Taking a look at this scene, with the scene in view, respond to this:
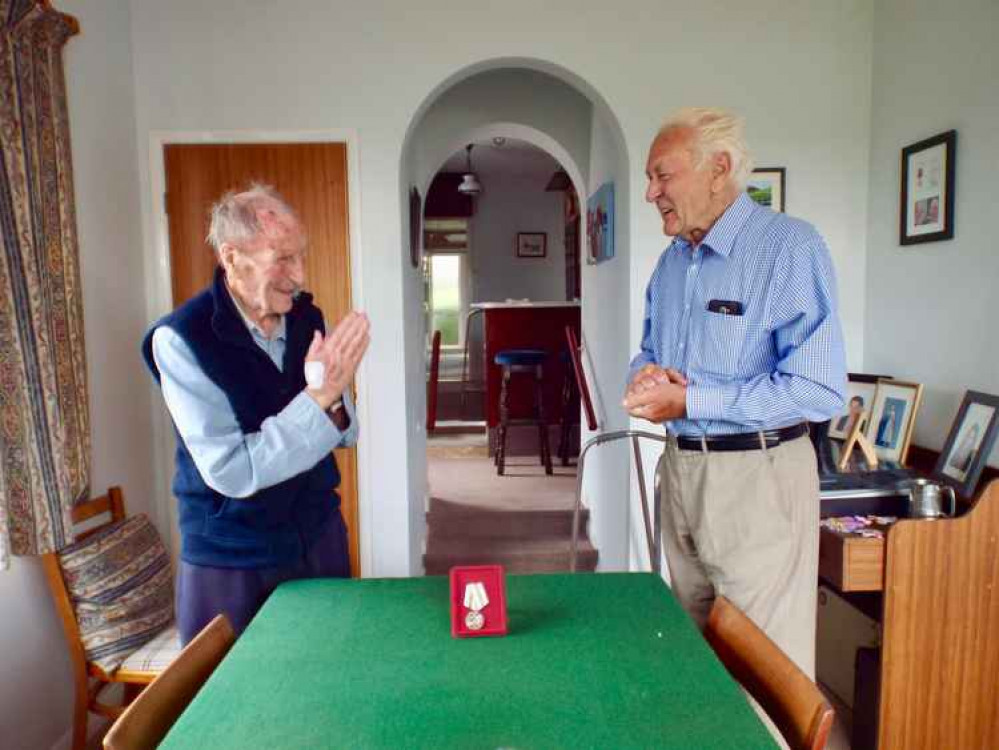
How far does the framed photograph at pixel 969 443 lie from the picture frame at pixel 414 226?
232 centimetres

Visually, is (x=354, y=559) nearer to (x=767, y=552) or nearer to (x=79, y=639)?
(x=79, y=639)

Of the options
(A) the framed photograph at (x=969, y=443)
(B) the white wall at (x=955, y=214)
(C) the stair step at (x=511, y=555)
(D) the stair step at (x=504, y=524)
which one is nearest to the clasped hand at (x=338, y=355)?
(A) the framed photograph at (x=969, y=443)

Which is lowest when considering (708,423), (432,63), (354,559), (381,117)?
(354,559)

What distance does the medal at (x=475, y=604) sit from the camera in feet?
4.15

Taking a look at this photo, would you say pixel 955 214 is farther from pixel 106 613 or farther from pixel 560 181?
pixel 560 181

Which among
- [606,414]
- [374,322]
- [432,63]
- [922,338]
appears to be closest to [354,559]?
[374,322]

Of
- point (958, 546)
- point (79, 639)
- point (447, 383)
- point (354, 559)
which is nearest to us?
point (958, 546)

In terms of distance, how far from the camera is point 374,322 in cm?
301

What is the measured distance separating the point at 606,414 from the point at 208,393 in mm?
2616

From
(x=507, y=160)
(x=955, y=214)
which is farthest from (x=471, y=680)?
(x=507, y=160)

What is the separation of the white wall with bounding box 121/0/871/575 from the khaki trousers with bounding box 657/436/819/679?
1.43 meters

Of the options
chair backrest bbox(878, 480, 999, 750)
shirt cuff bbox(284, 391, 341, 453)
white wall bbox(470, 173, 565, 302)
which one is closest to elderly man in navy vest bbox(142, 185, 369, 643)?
shirt cuff bbox(284, 391, 341, 453)

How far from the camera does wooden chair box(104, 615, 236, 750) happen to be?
1020 mm

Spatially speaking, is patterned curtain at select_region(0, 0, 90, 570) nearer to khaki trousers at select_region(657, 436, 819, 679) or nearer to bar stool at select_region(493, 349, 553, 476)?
khaki trousers at select_region(657, 436, 819, 679)
